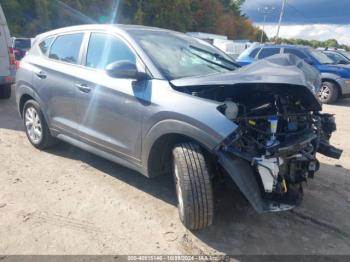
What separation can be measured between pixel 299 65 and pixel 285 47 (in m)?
8.32

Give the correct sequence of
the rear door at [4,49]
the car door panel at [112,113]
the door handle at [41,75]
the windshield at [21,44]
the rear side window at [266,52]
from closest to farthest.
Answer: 1. the car door panel at [112,113]
2. the door handle at [41,75]
3. the rear door at [4,49]
4. the rear side window at [266,52]
5. the windshield at [21,44]

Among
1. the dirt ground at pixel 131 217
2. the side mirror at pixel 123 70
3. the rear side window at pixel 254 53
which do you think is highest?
the side mirror at pixel 123 70

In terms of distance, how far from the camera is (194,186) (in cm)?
304

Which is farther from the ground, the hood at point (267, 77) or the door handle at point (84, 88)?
the hood at point (267, 77)

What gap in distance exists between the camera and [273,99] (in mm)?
3295

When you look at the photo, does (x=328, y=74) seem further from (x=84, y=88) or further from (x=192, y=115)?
(x=192, y=115)

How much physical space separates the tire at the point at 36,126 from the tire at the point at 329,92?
835cm

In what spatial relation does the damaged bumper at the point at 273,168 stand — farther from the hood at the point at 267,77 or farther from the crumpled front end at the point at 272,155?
the hood at the point at 267,77

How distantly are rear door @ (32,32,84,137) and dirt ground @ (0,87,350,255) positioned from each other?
0.65m

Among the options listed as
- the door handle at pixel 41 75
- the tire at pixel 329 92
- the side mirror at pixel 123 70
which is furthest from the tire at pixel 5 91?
the tire at pixel 329 92

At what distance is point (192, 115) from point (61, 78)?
2.15 meters

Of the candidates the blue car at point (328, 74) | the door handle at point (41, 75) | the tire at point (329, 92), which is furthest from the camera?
the tire at point (329, 92)

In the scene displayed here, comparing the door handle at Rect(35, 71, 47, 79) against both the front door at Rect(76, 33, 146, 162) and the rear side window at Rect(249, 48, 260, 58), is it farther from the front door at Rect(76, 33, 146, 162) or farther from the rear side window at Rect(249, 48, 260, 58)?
the rear side window at Rect(249, 48, 260, 58)

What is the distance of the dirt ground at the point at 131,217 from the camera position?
3.11m
